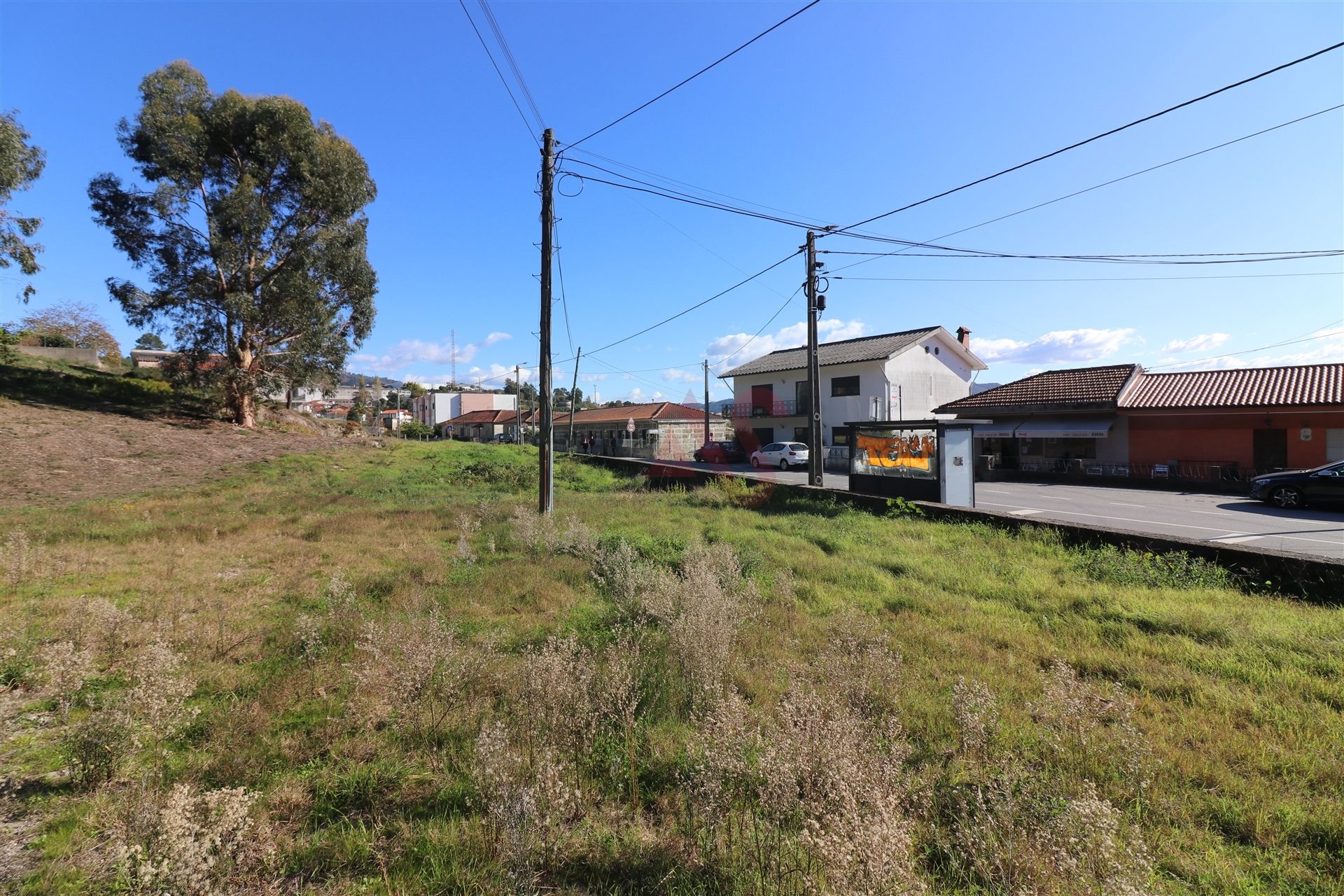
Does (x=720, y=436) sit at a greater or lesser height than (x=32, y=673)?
greater

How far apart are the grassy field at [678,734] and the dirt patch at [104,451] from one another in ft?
35.3

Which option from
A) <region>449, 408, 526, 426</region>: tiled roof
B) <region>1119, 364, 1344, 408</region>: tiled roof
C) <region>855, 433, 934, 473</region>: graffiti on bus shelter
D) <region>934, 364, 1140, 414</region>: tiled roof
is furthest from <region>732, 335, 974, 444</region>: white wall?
<region>449, 408, 526, 426</region>: tiled roof

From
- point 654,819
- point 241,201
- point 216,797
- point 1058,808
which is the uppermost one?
point 241,201

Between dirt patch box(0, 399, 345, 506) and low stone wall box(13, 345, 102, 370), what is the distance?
696 inches

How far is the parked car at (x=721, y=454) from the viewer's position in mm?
34906

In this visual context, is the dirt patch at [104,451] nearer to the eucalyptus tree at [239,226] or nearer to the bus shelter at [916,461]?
the eucalyptus tree at [239,226]

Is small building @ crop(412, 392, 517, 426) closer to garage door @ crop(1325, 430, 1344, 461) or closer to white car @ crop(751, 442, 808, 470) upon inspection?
white car @ crop(751, 442, 808, 470)

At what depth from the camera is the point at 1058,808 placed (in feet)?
8.36

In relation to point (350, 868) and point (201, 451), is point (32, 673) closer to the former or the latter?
point (350, 868)

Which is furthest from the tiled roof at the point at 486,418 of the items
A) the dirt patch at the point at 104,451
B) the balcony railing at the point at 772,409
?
the dirt patch at the point at 104,451

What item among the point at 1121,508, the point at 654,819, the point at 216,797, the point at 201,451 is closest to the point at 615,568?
the point at 654,819

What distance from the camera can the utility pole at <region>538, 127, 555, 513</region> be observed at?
12.0 m

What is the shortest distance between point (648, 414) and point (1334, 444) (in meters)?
36.2

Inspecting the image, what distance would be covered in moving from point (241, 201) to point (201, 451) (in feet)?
37.4
